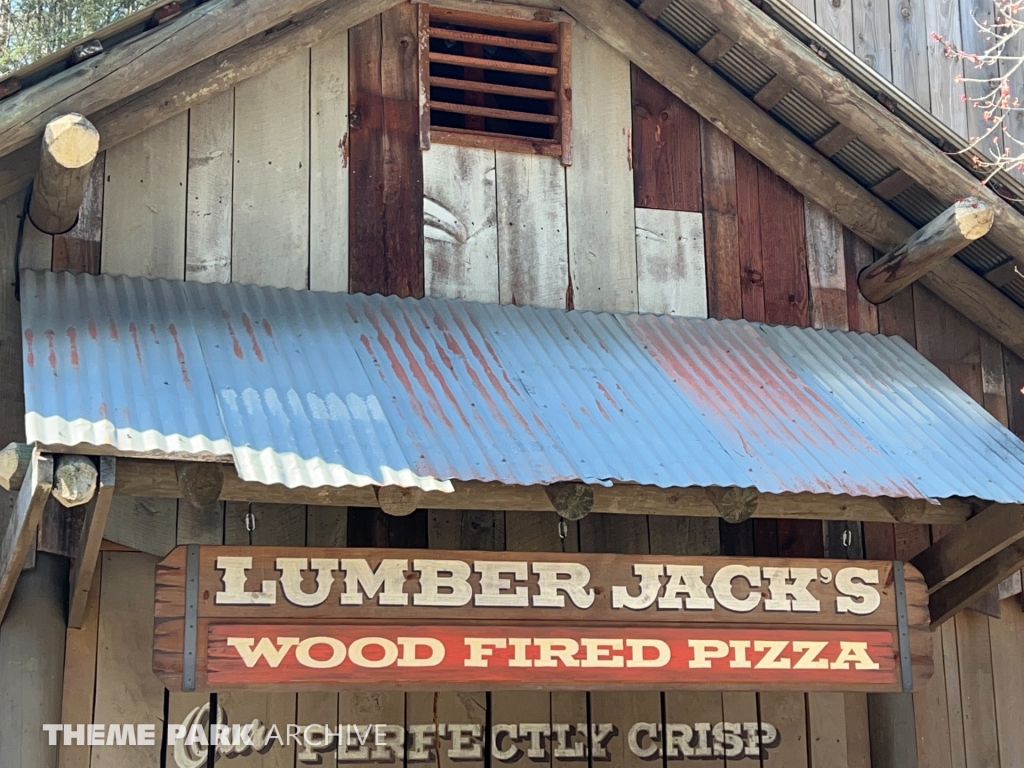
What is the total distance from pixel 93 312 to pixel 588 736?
10.4 feet

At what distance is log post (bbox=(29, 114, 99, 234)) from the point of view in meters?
5.45

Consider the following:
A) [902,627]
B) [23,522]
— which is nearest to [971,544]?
[902,627]

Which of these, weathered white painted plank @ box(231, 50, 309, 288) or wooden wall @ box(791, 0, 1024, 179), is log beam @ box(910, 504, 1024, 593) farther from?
wooden wall @ box(791, 0, 1024, 179)

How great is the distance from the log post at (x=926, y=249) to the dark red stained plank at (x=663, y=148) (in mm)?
1093

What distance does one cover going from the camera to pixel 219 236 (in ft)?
21.6

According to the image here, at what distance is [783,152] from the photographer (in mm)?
7605

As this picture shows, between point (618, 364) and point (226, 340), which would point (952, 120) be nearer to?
point (618, 364)

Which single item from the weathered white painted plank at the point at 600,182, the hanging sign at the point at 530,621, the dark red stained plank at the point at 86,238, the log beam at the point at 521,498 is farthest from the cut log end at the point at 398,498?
the weathered white painted plank at the point at 600,182

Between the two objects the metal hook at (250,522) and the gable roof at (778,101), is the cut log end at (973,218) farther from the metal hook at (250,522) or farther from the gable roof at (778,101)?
the metal hook at (250,522)

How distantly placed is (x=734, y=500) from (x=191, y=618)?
2.22 meters

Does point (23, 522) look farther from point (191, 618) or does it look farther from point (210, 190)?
point (210, 190)

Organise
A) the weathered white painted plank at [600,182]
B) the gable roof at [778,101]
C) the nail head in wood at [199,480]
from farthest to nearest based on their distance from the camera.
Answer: the weathered white painted plank at [600,182], the gable roof at [778,101], the nail head in wood at [199,480]

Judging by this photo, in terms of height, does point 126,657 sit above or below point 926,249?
below

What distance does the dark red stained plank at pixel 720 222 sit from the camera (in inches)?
289
